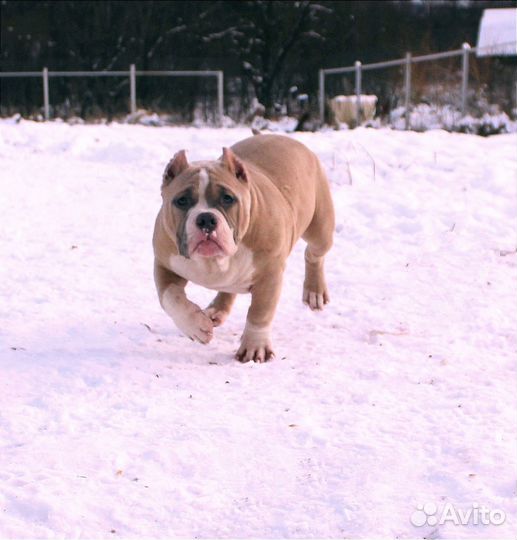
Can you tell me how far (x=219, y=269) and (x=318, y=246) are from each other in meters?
1.35

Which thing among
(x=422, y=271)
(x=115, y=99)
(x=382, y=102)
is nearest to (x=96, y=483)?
(x=422, y=271)

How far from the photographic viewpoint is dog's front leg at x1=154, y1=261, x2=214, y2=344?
426 cm

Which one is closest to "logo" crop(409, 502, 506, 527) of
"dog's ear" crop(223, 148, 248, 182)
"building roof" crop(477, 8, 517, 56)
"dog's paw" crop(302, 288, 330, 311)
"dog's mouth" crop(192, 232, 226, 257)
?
"dog's mouth" crop(192, 232, 226, 257)

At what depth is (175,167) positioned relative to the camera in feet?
13.9

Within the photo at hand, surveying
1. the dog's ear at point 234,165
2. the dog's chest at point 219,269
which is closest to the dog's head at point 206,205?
the dog's ear at point 234,165

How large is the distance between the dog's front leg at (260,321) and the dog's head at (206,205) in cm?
34

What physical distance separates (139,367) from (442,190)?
5029 millimetres

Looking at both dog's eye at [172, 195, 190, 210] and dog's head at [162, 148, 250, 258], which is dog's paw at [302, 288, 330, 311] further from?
dog's eye at [172, 195, 190, 210]

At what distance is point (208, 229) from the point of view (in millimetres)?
3875

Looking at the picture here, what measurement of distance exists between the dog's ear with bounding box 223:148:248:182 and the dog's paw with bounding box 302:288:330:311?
4.56ft

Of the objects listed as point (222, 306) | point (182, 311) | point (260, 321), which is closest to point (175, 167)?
point (182, 311)

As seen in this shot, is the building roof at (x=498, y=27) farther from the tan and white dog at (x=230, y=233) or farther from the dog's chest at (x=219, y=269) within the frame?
the dog's chest at (x=219, y=269)

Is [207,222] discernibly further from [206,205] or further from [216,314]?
[216,314]

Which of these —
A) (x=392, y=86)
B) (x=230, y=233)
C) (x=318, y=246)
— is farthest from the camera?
(x=392, y=86)
